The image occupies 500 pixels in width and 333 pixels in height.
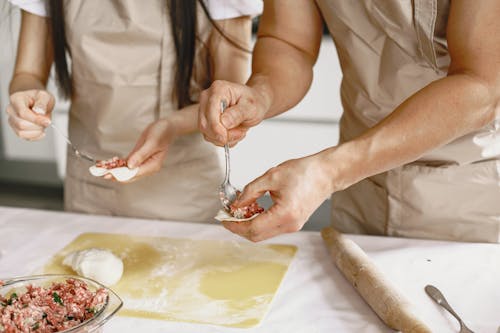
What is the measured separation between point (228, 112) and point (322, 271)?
1.08ft

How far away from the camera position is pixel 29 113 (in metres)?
1.44

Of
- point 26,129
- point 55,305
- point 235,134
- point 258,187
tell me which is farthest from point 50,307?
point 26,129

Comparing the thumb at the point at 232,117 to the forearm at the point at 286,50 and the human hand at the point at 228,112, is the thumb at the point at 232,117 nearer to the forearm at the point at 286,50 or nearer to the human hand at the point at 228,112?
the human hand at the point at 228,112

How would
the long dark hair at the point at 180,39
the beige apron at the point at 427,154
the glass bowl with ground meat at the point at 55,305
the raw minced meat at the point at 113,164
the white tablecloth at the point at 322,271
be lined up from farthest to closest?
the long dark hair at the point at 180,39 → the raw minced meat at the point at 113,164 → the beige apron at the point at 427,154 → the white tablecloth at the point at 322,271 → the glass bowl with ground meat at the point at 55,305

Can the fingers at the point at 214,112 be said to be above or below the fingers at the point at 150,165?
above

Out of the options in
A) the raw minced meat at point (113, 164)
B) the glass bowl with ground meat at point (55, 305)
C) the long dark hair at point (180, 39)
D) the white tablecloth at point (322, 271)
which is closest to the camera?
the glass bowl with ground meat at point (55, 305)

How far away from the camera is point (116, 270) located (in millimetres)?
1216

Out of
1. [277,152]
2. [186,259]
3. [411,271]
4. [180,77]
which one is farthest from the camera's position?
[277,152]

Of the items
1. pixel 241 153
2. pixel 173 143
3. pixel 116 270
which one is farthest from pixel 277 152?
pixel 116 270

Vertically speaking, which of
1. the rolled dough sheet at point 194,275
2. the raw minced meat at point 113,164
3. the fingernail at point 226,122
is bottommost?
the rolled dough sheet at point 194,275

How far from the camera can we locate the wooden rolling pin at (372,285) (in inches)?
38.3

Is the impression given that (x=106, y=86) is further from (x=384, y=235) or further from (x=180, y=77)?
(x=384, y=235)

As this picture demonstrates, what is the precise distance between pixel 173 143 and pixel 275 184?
602 mm

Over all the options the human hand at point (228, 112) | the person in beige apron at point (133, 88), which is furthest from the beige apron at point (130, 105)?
the human hand at point (228, 112)
